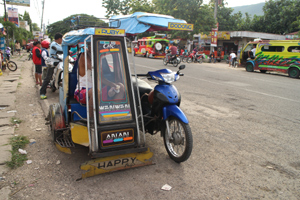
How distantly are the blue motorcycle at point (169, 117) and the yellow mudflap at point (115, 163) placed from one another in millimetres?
427

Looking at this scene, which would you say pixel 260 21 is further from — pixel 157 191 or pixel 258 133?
pixel 157 191

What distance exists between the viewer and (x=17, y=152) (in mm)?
3684

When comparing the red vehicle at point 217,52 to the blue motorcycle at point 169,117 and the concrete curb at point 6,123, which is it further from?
the blue motorcycle at point 169,117

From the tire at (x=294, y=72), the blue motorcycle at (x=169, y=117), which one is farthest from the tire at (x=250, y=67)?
the blue motorcycle at (x=169, y=117)

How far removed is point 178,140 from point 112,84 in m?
1.19

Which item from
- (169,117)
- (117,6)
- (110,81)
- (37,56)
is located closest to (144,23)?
(110,81)

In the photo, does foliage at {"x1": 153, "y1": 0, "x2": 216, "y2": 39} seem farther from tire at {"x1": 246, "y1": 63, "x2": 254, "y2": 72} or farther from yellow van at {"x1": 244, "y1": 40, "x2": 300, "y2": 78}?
yellow van at {"x1": 244, "y1": 40, "x2": 300, "y2": 78}

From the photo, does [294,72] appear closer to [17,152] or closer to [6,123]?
[6,123]

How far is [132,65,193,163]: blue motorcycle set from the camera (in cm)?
322

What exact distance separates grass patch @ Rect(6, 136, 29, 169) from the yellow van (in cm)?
1483

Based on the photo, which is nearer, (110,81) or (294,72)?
(110,81)

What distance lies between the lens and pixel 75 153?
3.65 metres

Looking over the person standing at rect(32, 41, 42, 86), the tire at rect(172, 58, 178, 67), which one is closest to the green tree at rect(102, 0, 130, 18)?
the tire at rect(172, 58, 178, 67)

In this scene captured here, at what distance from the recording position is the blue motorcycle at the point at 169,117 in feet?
10.6
